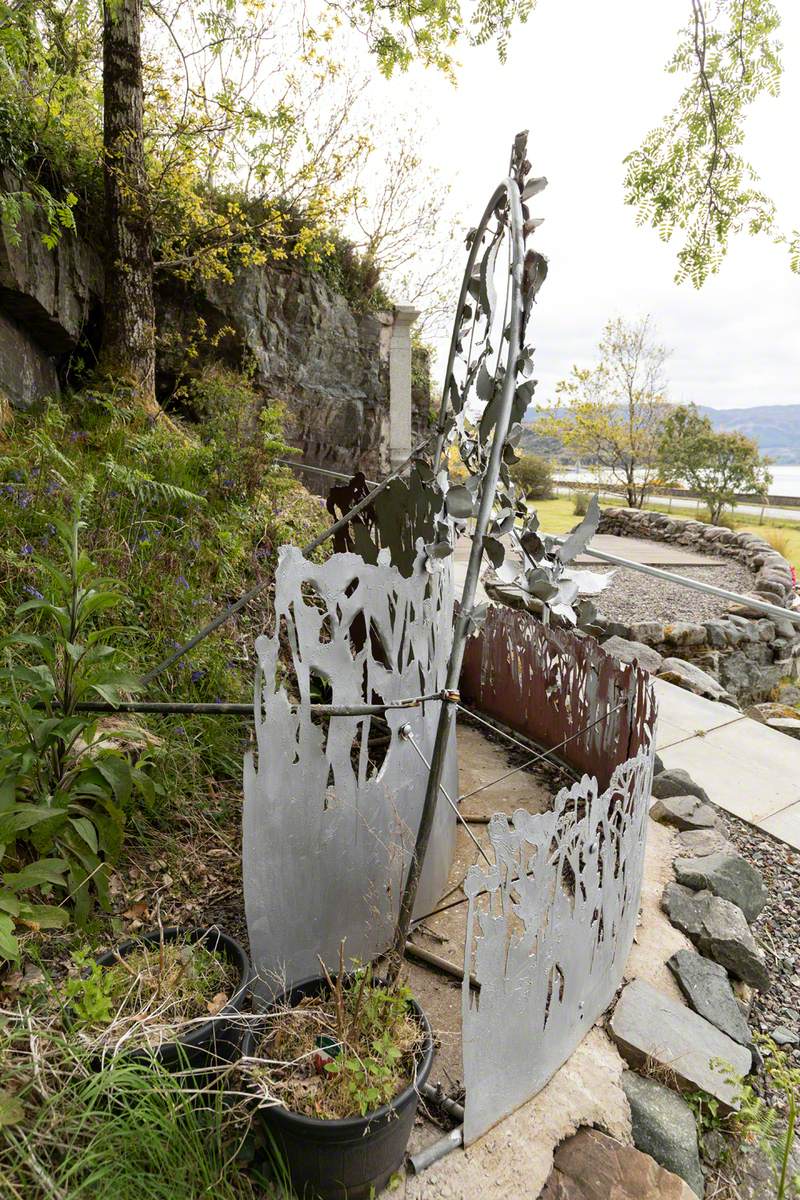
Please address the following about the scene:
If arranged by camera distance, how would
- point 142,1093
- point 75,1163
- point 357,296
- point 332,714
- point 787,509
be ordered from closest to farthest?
point 75,1163 < point 142,1093 < point 332,714 < point 357,296 < point 787,509

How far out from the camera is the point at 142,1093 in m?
1.31

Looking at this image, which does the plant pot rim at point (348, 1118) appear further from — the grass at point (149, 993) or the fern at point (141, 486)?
the fern at point (141, 486)

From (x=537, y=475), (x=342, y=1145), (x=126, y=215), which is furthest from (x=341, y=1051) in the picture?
(x=537, y=475)

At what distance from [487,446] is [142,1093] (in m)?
1.64

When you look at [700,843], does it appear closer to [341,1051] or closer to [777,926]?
[777,926]

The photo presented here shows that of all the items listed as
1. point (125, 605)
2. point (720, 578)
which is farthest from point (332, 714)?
point (720, 578)

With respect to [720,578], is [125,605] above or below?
above

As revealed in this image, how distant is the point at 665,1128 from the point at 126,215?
19.5 ft

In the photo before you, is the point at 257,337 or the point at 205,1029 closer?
the point at 205,1029

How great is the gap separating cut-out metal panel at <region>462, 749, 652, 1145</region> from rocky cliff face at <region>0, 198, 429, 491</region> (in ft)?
13.7

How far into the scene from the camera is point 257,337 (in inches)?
269

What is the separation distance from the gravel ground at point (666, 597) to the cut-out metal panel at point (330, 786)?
16.6 ft

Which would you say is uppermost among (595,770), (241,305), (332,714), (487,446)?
(241,305)

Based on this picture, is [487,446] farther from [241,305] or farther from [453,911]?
[241,305]
